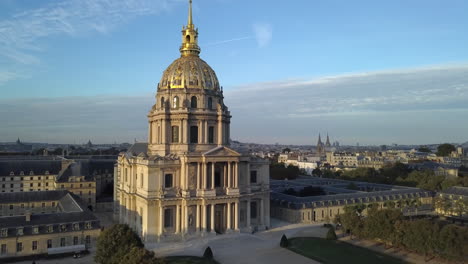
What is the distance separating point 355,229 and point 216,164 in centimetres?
2043

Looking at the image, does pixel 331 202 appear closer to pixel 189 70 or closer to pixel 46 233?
pixel 189 70

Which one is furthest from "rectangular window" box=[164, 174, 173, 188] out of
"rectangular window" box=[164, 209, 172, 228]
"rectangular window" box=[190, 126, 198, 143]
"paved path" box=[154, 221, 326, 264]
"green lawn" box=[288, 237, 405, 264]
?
"green lawn" box=[288, 237, 405, 264]

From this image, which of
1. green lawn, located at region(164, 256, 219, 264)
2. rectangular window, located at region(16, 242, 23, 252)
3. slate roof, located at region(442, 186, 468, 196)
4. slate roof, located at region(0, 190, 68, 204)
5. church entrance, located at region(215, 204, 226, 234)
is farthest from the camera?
slate roof, located at region(442, 186, 468, 196)

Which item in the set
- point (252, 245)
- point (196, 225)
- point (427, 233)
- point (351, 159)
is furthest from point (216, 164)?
point (351, 159)

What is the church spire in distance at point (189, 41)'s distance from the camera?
206ft

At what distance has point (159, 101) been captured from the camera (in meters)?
60.9

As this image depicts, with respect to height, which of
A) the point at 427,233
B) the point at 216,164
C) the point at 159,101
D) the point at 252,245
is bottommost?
the point at 252,245

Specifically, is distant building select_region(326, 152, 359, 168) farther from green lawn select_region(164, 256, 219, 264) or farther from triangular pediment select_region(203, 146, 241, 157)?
green lawn select_region(164, 256, 219, 264)

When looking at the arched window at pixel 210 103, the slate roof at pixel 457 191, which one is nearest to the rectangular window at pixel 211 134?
the arched window at pixel 210 103

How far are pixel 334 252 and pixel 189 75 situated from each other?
32262mm

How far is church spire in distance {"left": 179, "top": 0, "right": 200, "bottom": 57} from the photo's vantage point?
62781 millimetres

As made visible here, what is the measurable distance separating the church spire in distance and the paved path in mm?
29089

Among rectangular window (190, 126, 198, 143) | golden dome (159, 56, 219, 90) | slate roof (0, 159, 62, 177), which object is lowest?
slate roof (0, 159, 62, 177)

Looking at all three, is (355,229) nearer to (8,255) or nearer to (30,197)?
(8,255)
